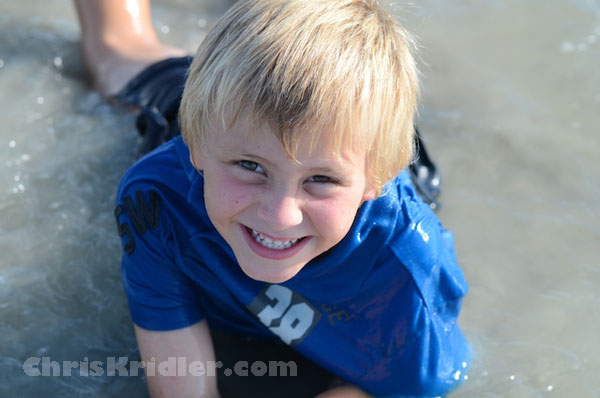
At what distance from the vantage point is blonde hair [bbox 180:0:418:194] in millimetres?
1691

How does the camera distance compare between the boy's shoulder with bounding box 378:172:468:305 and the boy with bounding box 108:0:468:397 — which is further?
the boy's shoulder with bounding box 378:172:468:305

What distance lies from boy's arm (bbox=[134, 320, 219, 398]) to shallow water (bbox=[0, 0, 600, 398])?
0.15 metres

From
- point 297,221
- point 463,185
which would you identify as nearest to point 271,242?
point 297,221

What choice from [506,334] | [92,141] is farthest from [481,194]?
[92,141]

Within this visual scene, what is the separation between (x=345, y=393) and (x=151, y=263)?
0.63 m

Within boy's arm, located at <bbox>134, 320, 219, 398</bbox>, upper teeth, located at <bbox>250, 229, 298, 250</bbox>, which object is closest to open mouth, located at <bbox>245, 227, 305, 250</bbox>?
upper teeth, located at <bbox>250, 229, 298, 250</bbox>

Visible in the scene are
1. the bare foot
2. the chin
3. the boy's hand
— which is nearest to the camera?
the chin

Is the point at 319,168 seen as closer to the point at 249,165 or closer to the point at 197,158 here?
the point at 249,165

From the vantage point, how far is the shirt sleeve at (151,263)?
2.16 metres

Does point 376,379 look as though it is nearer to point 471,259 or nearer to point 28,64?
point 471,259

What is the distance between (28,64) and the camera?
133 inches

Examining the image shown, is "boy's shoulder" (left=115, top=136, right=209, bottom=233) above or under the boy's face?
under

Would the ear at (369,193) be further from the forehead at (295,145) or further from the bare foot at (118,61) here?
the bare foot at (118,61)

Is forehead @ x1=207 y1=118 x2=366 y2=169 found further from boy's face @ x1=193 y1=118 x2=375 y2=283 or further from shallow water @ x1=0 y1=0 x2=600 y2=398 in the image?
shallow water @ x1=0 y1=0 x2=600 y2=398
